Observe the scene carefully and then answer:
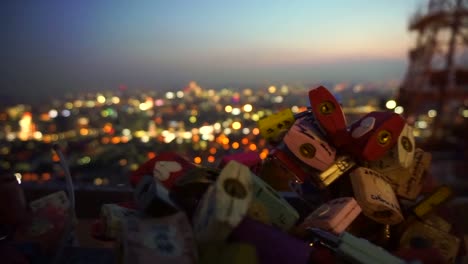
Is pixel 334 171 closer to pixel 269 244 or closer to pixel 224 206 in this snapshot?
pixel 269 244

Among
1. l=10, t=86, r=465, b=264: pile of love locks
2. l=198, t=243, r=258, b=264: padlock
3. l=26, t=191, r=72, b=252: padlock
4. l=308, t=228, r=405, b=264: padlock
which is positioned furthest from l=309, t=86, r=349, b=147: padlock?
l=26, t=191, r=72, b=252: padlock

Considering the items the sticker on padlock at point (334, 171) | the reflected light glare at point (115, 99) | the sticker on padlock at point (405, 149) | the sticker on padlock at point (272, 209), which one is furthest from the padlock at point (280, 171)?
the reflected light glare at point (115, 99)

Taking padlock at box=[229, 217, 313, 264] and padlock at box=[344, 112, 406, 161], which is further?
padlock at box=[344, 112, 406, 161]

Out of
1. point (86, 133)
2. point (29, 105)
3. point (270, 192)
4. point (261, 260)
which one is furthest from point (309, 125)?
point (29, 105)

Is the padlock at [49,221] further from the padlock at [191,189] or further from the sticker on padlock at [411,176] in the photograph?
the sticker on padlock at [411,176]

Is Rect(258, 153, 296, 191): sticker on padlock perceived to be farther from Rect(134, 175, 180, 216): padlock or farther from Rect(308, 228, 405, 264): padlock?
Rect(134, 175, 180, 216): padlock

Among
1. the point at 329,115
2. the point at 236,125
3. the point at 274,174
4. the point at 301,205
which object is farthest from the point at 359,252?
the point at 236,125

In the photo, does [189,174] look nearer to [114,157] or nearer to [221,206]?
[221,206]
